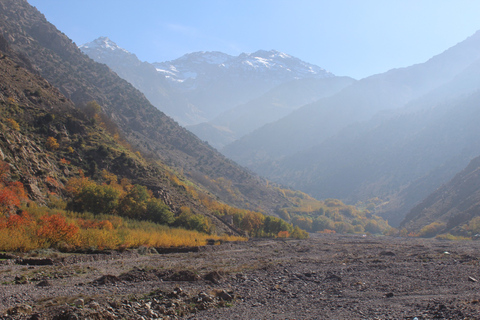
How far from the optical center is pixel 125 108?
143 m

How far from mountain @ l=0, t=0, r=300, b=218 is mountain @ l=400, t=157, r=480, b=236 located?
6198cm

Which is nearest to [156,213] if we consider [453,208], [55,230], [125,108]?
[55,230]

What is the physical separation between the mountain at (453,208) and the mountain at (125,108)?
203 feet

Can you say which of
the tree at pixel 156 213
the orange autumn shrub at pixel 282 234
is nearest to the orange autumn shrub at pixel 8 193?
the tree at pixel 156 213

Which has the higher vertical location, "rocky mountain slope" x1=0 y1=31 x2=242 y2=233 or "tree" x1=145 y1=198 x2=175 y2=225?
"rocky mountain slope" x1=0 y1=31 x2=242 y2=233

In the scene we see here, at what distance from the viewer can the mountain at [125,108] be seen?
114 metres

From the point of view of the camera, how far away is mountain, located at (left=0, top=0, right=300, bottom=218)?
11394cm

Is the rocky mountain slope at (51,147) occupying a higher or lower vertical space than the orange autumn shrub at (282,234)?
higher

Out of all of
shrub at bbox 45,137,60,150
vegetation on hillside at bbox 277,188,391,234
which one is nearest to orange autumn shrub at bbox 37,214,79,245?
shrub at bbox 45,137,60,150

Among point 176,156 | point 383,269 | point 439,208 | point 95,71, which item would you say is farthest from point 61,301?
point 95,71

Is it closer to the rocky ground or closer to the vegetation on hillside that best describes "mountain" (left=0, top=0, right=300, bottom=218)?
the vegetation on hillside

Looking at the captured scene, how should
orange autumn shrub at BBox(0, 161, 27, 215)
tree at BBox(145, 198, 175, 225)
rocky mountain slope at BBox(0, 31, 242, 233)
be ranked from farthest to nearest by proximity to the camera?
tree at BBox(145, 198, 175, 225), rocky mountain slope at BBox(0, 31, 242, 233), orange autumn shrub at BBox(0, 161, 27, 215)

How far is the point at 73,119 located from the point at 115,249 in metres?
38.9

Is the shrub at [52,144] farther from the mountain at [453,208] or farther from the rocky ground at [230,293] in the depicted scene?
the mountain at [453,208]
